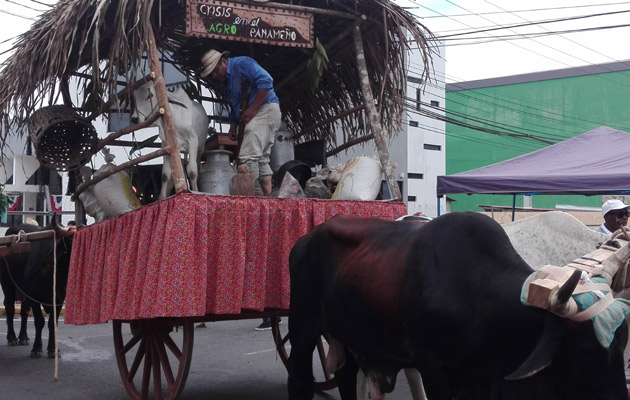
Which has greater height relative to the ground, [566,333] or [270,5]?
[270,5]

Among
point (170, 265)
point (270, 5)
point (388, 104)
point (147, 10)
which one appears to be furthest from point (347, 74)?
point (170, 265)

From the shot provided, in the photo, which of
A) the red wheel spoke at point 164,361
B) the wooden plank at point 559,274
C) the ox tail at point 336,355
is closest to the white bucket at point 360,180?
the ox tail at point 336,355

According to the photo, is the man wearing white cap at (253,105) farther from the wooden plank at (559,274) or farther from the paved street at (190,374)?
the wooden plank at (559,274)

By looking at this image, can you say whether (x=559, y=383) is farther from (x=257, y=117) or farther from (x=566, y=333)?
(x=257, y=117)

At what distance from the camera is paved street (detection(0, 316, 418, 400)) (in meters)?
7.16

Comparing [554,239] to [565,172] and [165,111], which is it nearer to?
[165,111]

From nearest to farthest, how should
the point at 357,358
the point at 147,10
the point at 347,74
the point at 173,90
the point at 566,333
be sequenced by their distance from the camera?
the point at 566,333 < the point at 357,358 < the point at 147,10 < the point at 173,90 < the point at 347,74

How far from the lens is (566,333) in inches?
129

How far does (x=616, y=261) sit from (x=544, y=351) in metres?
0.76

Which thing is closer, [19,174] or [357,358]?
[357,358]

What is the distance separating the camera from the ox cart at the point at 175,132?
5.75 metres

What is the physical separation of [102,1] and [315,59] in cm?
211

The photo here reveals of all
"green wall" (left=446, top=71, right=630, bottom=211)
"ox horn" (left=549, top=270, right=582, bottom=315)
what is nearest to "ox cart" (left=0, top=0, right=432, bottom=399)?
"ox horn" (left=549, top=270, right=582, bottom=315)

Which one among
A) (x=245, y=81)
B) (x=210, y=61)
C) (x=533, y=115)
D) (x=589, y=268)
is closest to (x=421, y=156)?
(x=533, y=115)
